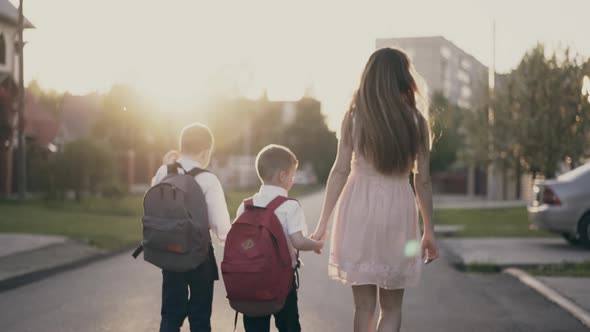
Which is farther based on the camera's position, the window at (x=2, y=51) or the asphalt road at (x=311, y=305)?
the window at (x=2, y=51)

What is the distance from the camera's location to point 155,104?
4266 centimetres

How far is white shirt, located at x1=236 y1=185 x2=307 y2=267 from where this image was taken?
4.68 m

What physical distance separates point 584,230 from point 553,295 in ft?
18.8

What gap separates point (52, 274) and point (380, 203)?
746 centimetres

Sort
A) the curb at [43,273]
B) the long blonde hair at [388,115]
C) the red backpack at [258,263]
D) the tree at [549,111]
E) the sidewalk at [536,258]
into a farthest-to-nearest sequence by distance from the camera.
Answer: the tree at [549,111] → the curb at [43,273] → the sidewalk at [536,258] → the red backpack at [258,263] → the long blonde hair at [388,115]

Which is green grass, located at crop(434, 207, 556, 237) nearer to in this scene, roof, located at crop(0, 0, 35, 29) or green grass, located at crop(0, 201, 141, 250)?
green grass, located at crop(0, 201, 141, 250)

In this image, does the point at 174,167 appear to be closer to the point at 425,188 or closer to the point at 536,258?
the point at 425,188

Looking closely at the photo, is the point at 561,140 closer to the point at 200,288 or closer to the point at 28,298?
the point at 28,298

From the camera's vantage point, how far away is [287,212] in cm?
469

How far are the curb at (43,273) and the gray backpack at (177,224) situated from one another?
472 centimetres

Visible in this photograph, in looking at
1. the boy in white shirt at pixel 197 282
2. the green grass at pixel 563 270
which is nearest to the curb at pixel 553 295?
the green grass at pixel 563 270

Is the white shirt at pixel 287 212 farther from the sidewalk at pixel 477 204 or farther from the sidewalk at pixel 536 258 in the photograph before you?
the sidewalk at pixel 477 204

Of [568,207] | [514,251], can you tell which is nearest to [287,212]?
[514,251]

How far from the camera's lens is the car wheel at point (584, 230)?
45.8 feet
